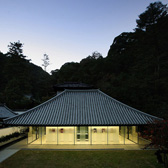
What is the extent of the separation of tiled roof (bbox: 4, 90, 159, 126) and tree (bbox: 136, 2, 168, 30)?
83.2 feet

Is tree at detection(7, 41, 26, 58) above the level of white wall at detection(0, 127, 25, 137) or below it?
above

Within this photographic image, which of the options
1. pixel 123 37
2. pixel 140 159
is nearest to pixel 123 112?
pixel 140 159

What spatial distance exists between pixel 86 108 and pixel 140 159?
8013 millimetres

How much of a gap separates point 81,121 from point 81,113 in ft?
4.94

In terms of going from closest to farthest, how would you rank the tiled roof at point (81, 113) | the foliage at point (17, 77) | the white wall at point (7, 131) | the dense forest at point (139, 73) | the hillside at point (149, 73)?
the tiled roof at point (81, 113) < the white wall at point (7, 131) < the hillside at point (149, 73) < the dense forest at point (139, 73) < the foliage at point (17, 77)

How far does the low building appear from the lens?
15.4 meters

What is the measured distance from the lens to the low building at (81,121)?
15.4 m

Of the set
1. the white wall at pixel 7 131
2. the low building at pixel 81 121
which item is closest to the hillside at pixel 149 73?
the low building at pixel 81 121

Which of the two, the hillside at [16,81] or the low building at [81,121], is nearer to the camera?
the low building at [81,121]

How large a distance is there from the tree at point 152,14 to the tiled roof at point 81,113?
2536cm

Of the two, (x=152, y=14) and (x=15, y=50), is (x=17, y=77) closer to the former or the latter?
(x=15, y=50)

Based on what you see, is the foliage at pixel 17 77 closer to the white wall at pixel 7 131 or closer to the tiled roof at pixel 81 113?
the white wall at pixel 7 131

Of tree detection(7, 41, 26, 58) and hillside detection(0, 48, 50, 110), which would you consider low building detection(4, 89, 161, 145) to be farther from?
tree detection(7, 41, 26, 58)

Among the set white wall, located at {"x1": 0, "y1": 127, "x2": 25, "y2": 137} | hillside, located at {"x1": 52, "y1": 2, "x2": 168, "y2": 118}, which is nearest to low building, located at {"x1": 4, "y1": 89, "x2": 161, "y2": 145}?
white wall, located at {"x1": 0, "y1": 127, "x2": 25, "y2": 137}
